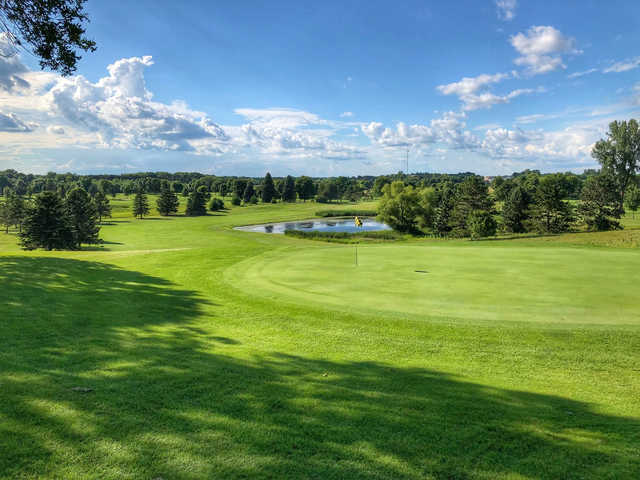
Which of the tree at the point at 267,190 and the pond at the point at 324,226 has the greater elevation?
the tree at the point at 267,190

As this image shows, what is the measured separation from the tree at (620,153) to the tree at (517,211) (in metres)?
17.3

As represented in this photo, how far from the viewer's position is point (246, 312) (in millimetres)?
10797

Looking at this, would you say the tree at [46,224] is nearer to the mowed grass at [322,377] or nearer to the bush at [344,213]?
the mowed grass at [322,377]

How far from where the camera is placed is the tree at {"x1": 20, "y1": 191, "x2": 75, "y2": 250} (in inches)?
1817

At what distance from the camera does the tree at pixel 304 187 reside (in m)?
157

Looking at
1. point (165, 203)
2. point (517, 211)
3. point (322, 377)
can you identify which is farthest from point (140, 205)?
point (322, 377)

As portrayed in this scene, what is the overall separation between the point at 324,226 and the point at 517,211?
39859 mm

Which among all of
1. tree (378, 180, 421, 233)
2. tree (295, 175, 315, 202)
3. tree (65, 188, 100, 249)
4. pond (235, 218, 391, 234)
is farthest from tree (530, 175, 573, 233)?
tree (295, 175, 315, 202)

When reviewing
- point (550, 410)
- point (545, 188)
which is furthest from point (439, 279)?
point (545, 188)

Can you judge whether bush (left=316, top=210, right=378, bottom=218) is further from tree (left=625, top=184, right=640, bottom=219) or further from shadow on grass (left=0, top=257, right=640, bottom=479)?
shadow on grass (left=0, top=257, right=640, bottom=479)

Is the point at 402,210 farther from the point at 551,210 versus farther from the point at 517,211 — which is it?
the point at 551,210

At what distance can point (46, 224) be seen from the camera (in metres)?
46.7

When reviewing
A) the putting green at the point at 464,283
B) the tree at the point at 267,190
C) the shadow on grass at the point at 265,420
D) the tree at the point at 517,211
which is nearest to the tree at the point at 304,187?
the tree at the point at 267,190

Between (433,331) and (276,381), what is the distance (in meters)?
4.74
